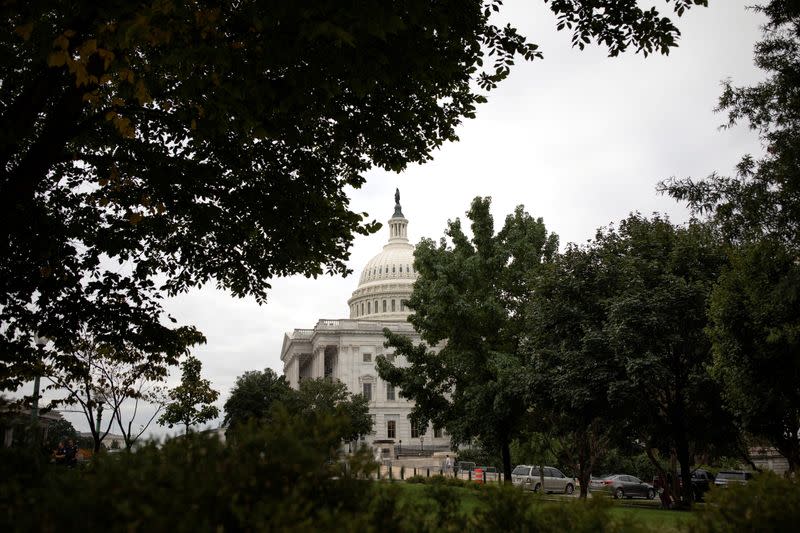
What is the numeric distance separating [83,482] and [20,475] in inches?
40.6

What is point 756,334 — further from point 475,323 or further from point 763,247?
point 475,323

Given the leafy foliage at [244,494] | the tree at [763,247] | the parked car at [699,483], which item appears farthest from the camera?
the parked car at [699,483]

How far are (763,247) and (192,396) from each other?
30786 millimetres

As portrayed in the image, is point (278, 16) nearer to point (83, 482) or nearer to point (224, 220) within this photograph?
point (83, 482)

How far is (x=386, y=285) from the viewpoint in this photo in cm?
11869

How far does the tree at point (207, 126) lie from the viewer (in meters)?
8.11

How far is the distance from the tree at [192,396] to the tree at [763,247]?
2649cm

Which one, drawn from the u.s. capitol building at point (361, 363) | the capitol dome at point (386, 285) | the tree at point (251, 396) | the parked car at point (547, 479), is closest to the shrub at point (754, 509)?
the parked car at point (547, 479)

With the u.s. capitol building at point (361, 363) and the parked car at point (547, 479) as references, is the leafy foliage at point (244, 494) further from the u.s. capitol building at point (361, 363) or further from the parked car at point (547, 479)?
the u.s. capitol building at point (361, 363)

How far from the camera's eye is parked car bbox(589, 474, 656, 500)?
1577 inches

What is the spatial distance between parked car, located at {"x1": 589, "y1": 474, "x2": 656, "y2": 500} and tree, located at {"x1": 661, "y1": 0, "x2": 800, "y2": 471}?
21.7 m

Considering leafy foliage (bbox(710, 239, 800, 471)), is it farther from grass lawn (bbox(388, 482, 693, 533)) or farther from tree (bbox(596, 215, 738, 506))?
grass lawn (bbox(388, 482, 693, 533))

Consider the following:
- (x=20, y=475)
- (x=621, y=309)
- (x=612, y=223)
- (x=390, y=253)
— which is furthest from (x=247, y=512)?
(x=390, y=253)

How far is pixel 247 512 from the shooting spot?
4289mm
